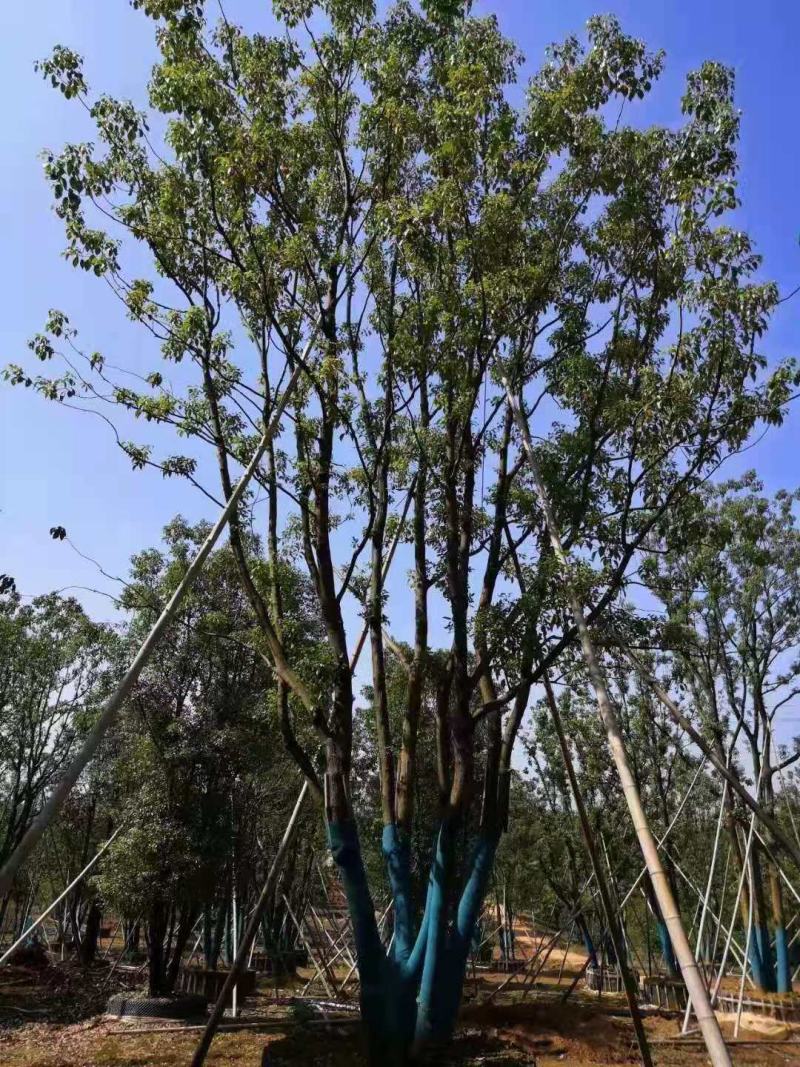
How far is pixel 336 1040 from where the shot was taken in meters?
7.51

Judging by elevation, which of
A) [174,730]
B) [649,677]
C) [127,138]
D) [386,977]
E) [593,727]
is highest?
[127,138]

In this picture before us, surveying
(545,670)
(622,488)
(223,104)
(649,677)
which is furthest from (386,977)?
(223,104)

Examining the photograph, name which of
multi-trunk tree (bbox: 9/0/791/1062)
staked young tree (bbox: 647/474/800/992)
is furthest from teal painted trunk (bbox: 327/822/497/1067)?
staked young tree (bbox: 647/474/800/992)

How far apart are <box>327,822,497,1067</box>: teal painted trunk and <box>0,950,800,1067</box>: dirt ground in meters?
0.32

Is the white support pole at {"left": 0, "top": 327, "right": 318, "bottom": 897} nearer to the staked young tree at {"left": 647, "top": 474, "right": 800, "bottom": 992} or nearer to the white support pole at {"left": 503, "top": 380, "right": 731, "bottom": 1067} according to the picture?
the white support pole at {"left": 503, "top": 380, "right": 731, "bottom": 1067}

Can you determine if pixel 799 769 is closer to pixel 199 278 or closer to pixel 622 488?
pixel 622 488

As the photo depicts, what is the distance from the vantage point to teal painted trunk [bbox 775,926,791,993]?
15672 mm

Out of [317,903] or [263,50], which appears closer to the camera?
[263,50]

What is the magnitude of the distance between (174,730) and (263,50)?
1026 centimetres

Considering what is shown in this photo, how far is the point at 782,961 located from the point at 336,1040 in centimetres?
1188

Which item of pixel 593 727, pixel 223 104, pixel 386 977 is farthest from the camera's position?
pixel 593 727

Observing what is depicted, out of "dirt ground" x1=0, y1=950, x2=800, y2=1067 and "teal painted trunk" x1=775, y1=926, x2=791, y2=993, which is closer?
"dirt ground" x1=0, y1=950, x2=800, y2=1067

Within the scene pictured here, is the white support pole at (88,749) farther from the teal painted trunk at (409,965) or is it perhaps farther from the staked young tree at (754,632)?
the staked young tree at (754,632)

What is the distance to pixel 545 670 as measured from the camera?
287 inches
